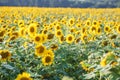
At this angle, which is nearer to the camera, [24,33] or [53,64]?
[53,64]

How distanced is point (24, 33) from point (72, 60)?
3.19ft

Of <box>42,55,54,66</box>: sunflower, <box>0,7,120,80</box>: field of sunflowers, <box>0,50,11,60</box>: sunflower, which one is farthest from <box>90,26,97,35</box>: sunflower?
<box>0,50,11,60</box>: sunflower

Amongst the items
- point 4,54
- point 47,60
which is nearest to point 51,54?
point 47,60

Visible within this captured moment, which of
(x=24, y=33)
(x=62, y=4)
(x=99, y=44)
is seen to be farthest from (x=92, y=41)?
(x=62, y=4)

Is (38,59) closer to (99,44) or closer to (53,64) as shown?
(53,64)

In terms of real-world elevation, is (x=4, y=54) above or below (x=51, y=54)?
below

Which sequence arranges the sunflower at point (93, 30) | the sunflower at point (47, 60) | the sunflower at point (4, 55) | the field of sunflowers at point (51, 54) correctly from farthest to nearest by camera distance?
the sunflower at point (93, 30)
the sunflower at point (47, 60)
the field of sunflowers at point (51, 54)
the sunflower at point (4, 55)

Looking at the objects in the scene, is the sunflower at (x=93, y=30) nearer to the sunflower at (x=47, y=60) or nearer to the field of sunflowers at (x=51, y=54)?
the field of sunflowers at (x=51, y=54)

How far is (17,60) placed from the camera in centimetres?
489

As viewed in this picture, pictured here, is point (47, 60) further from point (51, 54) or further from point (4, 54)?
point (4, 54)

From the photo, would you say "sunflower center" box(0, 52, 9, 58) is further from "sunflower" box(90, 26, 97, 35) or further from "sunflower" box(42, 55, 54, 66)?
"sunflower" box(90, 26, 97, 35)

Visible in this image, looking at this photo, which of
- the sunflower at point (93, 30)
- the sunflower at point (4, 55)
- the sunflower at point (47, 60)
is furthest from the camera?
the sunflower at point (93, 30)

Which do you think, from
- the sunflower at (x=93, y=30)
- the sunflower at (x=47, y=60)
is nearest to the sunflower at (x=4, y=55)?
the sunflower at (x=47, y=60)

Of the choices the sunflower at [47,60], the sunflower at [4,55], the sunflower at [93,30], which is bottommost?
the sunflower at [4,55]
